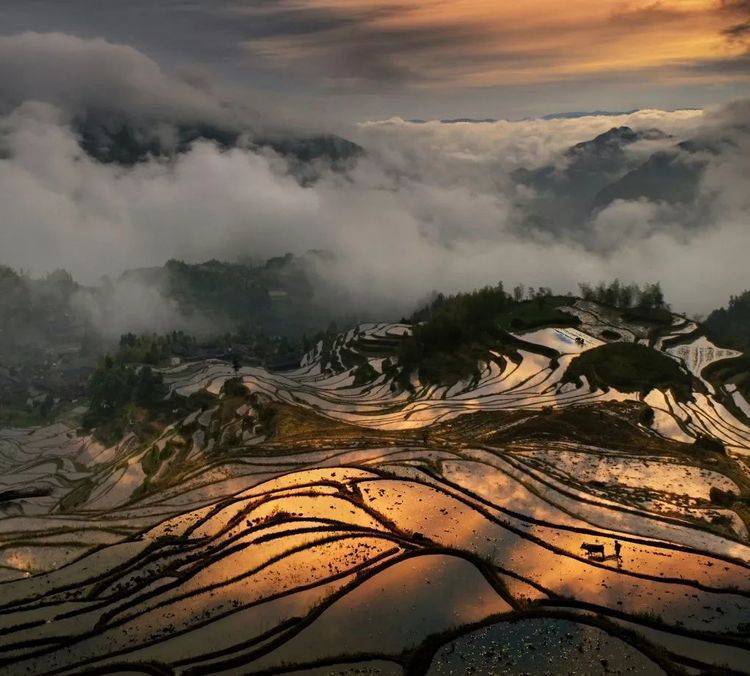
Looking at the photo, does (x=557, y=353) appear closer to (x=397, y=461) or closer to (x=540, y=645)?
(x=397, y=461)

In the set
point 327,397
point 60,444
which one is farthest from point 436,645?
point 60,444

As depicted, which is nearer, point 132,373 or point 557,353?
point 557,353

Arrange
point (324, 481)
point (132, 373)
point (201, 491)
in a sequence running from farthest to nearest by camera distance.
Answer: point (132, 373), point (201, 491), point (324, 481)

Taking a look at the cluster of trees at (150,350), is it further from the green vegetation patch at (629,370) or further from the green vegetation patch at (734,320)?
the green vegetation patch at (734,320)

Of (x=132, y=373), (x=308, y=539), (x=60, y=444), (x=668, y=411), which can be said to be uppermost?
(x=308, y=539)

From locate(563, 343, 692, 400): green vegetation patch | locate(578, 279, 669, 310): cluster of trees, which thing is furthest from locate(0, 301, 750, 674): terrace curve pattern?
locate(578, 279, 669, 310): cluster of trees

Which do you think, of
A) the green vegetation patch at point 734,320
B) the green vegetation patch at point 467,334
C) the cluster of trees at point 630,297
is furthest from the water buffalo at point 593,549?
the green vegetation patch at point 734,320

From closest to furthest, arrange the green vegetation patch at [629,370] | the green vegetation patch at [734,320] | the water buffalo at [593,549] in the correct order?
1. the water buffalo at [593,549]
2. the green vegetation patch at [629,370]
3. the green vegetation patch at [734,320]

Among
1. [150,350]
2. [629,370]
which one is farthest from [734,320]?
[150,350]
